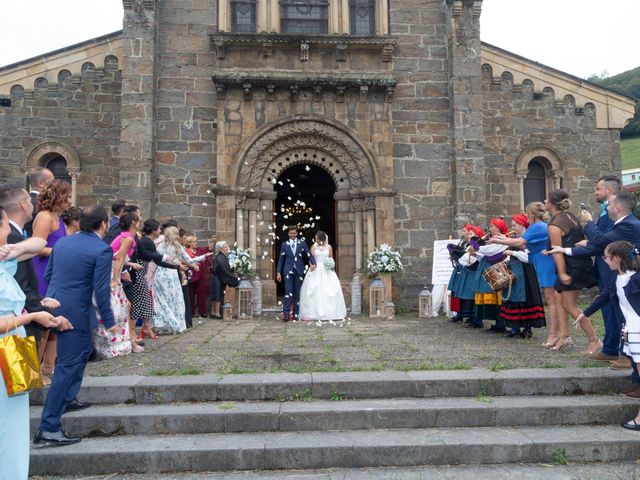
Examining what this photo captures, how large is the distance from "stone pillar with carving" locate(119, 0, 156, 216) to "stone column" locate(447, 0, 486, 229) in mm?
7424

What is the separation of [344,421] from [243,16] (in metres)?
11.7

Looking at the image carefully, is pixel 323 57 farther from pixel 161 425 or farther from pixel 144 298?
pixel 161 425

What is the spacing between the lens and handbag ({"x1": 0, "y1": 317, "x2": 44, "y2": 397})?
3.27 metres

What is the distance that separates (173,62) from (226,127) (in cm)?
214

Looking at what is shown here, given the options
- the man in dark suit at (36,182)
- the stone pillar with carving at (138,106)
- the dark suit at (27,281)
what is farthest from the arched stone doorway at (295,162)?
the dark suit at (27,281)

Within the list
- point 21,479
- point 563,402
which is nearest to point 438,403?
point 563,402

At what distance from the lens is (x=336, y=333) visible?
9.32 meters

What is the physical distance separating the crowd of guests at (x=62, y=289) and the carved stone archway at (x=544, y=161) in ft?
33.4

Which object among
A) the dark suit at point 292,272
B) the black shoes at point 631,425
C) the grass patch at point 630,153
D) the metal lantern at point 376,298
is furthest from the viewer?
the grass patch at point 630,153

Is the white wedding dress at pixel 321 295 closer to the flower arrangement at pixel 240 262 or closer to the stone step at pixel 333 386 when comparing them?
the flower arrangement at pixel 240 262

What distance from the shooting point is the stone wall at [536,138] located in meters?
14.8

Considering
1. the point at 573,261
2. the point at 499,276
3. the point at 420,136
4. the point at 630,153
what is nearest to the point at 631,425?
the point at 573,261

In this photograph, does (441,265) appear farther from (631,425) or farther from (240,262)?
(631,425)

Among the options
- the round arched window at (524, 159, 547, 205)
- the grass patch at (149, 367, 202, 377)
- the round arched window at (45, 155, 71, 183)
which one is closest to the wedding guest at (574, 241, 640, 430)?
the grass patch at (149, 367, 202, 377)
